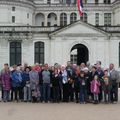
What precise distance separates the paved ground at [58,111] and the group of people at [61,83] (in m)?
1.37

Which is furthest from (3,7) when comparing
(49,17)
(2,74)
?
(2,74)

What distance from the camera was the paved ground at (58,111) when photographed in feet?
65.0

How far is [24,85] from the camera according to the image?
27.6 m

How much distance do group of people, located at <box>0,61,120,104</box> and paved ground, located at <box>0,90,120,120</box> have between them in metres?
1.37

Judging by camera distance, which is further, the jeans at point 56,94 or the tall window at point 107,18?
the tall window at point 107,18

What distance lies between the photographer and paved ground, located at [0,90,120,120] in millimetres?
19812

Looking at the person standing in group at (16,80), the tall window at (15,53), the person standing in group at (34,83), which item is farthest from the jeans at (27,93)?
the tall window at (15,53)

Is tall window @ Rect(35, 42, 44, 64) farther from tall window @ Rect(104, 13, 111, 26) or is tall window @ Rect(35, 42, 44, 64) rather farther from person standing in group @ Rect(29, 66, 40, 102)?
person standing in group @ Rect(29, 66, 40, 102)

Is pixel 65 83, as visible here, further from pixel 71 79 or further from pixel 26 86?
pixel 26 86

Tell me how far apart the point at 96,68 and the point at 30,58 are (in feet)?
102

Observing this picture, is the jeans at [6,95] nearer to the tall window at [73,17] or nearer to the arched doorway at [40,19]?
the arched doorway at [40,19]

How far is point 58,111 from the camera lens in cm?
2194

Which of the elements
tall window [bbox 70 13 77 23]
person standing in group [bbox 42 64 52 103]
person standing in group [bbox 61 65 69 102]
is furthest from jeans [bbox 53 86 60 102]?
tall window [bbox 70 13 77 23]

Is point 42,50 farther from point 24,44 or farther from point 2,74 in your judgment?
point 2,74
